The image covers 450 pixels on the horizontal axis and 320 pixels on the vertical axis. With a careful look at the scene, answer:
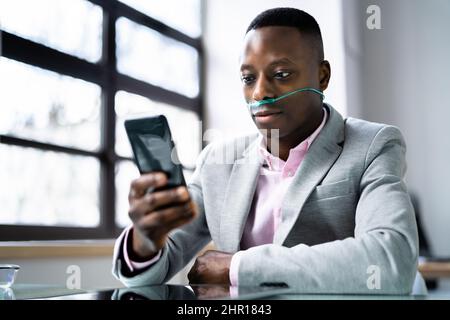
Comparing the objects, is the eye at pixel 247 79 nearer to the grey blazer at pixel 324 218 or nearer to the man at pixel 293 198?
the man at pixel 293 198

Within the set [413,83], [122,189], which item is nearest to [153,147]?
[122,189]

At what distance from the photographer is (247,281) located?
2.64 ft

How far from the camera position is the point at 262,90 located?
0.98m

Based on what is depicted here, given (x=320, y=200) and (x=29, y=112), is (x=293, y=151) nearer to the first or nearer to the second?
(x=320, y=200)

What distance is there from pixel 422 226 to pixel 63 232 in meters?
1.98

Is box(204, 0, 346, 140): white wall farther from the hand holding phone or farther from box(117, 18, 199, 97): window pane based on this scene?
the hand holding phone

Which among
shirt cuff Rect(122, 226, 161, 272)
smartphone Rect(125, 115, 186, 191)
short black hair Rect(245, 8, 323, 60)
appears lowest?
shirt cuff Rect(122, 226, 161, 272)

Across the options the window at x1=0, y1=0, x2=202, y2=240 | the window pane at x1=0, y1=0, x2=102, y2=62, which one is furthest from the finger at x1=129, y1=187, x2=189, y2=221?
the window pane at x1=0, y1=0, x2=102, y2=62

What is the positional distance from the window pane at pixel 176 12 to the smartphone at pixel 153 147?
6.81 ft

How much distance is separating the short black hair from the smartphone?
424mm

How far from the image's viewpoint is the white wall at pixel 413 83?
3121 millimetres

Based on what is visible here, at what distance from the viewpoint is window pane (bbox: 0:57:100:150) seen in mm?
1950

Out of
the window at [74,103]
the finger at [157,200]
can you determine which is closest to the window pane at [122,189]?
the window at [74,103]

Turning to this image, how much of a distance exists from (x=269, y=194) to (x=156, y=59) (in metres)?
1.93
